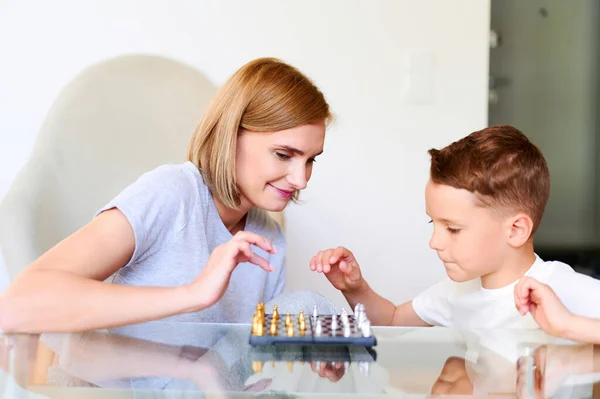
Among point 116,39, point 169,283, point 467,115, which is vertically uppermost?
point 116,39

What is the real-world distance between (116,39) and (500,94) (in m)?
1.55

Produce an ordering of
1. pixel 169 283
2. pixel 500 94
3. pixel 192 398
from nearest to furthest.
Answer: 1. pixel 192 398
2. pixel 169 283
3. pixel 500 94

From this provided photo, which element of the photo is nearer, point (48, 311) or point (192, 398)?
point (192, 398)

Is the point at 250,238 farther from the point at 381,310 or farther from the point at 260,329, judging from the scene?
the point at 381,310

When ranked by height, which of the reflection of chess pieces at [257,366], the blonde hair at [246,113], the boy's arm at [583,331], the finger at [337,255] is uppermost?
the blonde hair at [246,113]

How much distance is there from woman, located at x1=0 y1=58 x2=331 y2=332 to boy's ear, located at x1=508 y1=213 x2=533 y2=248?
0.38 m

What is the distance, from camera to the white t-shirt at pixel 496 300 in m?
1.18

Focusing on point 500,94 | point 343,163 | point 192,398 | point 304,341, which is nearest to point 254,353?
point 304,341

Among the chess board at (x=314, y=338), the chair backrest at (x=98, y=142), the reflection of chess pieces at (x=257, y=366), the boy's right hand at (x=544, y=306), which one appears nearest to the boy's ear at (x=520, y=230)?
the boy's right hand at (x=544, y=306)

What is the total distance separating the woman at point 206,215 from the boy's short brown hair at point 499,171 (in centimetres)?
25

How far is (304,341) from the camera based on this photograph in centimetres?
88

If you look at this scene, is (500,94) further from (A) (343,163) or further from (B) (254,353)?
→ (B) (254,353)

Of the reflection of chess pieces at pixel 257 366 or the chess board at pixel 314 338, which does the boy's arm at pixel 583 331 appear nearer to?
the chess board at pixel 314 338

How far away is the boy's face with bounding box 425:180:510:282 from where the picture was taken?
1.29 meters
